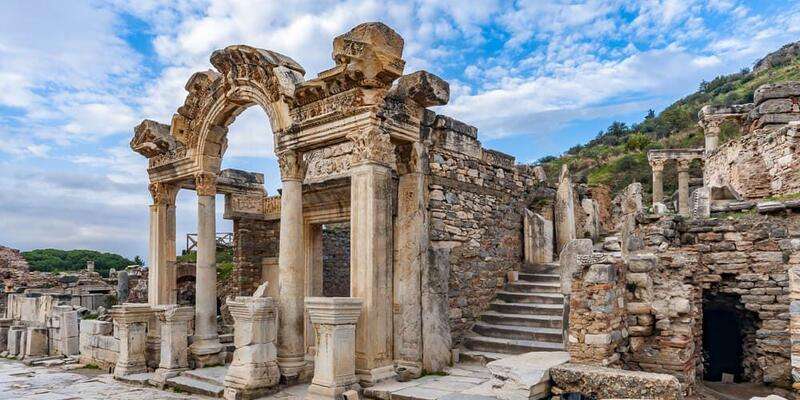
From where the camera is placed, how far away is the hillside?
42.2 meters

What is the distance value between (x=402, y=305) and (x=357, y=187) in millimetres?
2033

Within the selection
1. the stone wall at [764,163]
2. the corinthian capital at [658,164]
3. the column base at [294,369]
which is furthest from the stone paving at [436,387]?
the corinthian capital at [658,164]

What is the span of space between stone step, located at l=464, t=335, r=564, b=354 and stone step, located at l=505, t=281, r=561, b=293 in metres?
1.75

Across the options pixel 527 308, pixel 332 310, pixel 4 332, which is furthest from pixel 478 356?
pixel 4 332

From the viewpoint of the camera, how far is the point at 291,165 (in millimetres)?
9422

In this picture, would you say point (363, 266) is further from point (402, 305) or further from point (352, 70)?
point (352, 70)

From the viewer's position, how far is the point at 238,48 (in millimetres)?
9789

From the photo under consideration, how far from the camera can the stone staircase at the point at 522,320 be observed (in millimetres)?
9547

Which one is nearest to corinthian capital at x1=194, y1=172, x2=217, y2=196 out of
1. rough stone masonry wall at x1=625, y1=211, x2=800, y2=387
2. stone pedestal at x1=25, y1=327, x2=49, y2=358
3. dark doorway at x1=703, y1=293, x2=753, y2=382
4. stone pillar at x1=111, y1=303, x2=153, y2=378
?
stone pillar at x1=111, y1=303, x2=153, y2=378

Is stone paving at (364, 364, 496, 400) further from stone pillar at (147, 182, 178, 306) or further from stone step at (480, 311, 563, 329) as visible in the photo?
stone pillar at (147, 182, 178, 306)

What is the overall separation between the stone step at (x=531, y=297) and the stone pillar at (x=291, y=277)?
13.8 feet

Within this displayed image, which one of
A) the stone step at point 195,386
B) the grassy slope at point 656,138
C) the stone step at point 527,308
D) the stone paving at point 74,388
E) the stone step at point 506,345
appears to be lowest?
the stone paving at point 74,388

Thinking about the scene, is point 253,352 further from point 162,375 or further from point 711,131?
point 711,131

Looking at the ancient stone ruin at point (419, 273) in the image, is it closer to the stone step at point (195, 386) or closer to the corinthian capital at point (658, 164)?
the stone step at point (195, 386)
